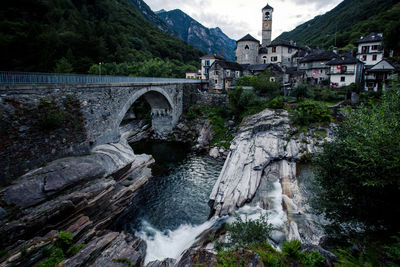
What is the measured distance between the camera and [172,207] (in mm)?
17531

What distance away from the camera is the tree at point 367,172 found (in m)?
8.07

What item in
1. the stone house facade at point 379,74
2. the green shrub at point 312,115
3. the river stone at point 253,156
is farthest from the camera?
the stone house facade at point 379,74

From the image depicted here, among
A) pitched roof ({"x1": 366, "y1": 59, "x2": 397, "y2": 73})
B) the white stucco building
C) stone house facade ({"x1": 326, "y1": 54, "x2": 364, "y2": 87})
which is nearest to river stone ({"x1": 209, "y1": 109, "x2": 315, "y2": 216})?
stone house facade ({"x1": 326, "y1": 54, "x2": 364, "y2": 87})

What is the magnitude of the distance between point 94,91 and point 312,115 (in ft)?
78.8

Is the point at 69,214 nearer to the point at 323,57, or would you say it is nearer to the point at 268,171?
the point at 268,171

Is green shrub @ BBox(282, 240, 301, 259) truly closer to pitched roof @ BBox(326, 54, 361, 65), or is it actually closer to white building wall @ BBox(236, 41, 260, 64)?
pitched roof @ BBox(326, 54, 361, 65)

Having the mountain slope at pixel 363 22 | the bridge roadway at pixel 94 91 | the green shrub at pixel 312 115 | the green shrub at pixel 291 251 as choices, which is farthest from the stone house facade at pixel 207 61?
the green shrub at pixel 291 251

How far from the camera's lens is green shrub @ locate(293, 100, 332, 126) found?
25109 mm

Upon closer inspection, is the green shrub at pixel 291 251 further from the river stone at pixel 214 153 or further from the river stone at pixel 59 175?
the river stone at pixel 214 153

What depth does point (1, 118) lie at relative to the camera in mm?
12055

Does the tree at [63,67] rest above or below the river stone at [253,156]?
above

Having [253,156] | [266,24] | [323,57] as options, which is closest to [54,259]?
[253,156]

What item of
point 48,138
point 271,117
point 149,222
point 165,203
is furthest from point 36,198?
point 271,117

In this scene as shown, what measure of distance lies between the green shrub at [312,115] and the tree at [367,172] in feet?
46.5
